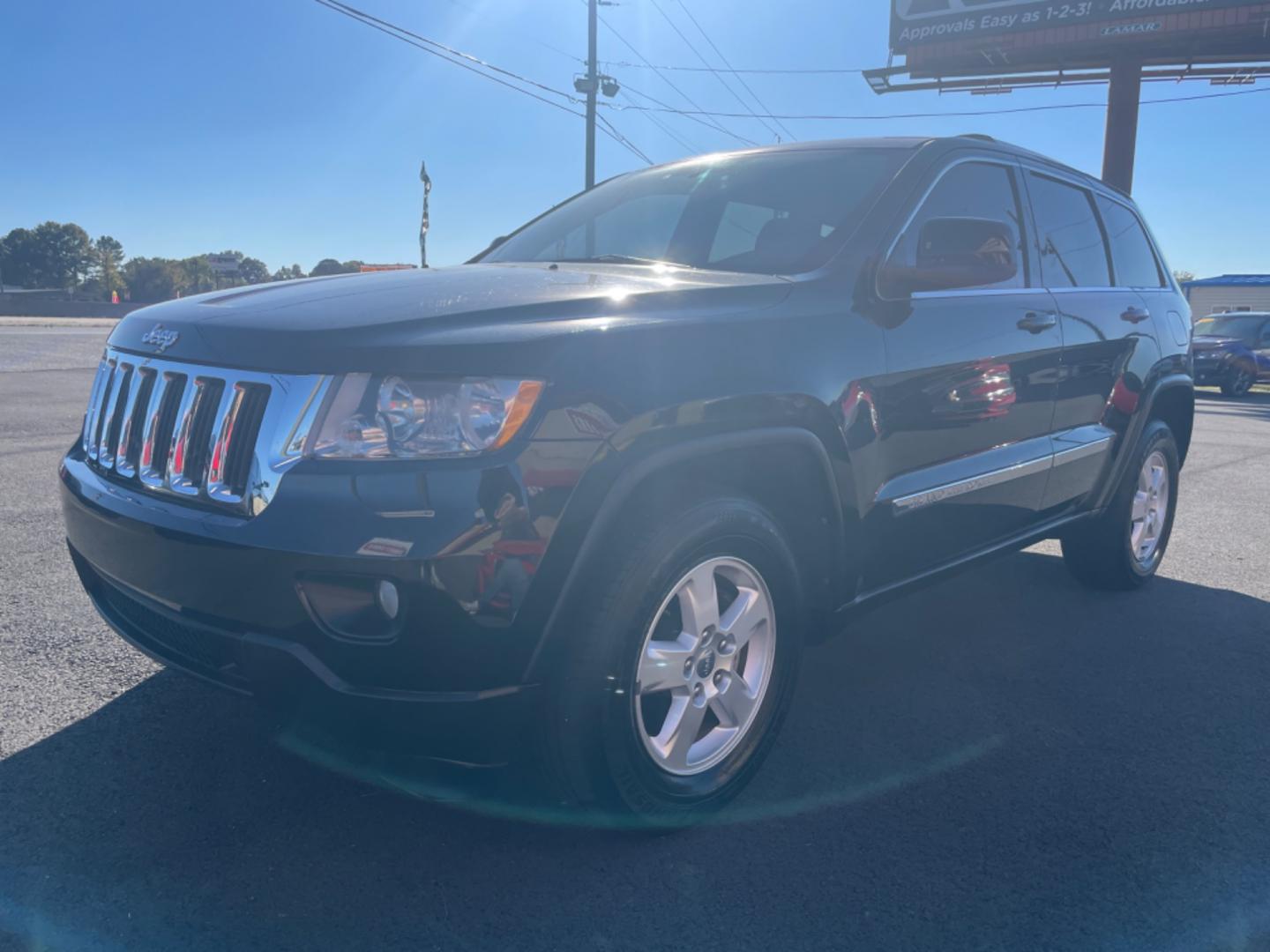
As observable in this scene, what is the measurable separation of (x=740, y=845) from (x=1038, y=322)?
222 centimetres

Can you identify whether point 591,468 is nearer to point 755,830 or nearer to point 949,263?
point 755,830

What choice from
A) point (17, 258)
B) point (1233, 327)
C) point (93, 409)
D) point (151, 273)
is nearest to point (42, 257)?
point (17, 258)

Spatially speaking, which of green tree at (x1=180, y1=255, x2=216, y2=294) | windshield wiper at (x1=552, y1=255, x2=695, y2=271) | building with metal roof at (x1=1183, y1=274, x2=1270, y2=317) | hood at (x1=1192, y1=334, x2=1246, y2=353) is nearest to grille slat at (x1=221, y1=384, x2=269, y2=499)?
windshield wiper at (x1=552, y1=255, x2=695, y2=271)

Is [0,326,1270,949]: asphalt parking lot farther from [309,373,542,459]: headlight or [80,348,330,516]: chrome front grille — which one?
[309,373,542,459]: headlight

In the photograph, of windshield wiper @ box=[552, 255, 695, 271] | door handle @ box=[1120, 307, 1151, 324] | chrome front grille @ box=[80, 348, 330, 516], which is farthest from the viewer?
door handle @ box=[1120, 307, 1151, 324]

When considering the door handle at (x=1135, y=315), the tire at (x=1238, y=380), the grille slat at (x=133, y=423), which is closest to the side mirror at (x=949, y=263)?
the door handle at (x=1135, y=315)

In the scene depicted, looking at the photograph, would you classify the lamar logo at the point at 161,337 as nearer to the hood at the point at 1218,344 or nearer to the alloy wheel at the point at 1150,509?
A: the alloy wheel at the point at 1150,509

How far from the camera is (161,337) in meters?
2.58

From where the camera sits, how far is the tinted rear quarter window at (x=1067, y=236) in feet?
13.3

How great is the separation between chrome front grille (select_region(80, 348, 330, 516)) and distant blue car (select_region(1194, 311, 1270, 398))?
877 inches

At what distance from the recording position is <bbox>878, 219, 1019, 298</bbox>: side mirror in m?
2.99

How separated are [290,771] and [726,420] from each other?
1.50 m

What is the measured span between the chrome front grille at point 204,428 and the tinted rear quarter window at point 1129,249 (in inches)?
150

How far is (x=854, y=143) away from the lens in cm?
357
